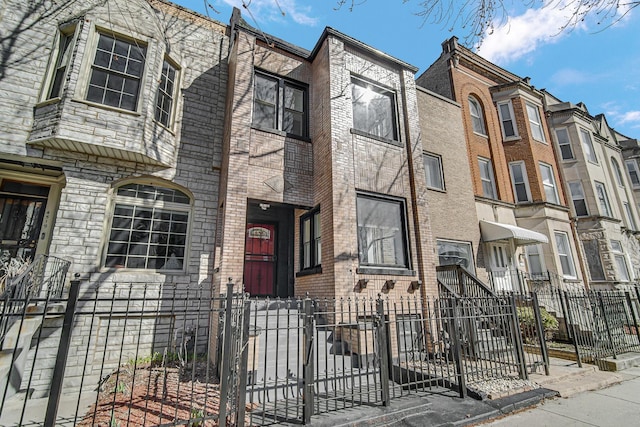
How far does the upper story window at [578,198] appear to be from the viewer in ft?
47.3

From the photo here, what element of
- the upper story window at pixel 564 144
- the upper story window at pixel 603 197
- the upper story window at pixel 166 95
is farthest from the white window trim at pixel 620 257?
the upper story window at pixel 166 95

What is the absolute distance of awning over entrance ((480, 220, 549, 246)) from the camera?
10320 millimetres

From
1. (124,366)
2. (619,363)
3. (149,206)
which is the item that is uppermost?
(149,206)

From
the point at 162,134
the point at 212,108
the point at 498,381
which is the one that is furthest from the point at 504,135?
the point at 162,134

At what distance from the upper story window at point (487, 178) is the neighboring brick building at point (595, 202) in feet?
16.8

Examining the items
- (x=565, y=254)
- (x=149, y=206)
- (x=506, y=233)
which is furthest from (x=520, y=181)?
(x=149, y=206)

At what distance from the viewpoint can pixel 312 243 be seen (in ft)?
27.7

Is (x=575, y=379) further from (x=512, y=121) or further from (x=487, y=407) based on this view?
(x=512, y=121)

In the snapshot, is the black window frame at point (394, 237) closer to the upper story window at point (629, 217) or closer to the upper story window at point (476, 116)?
the upper story window at point (476, 116)

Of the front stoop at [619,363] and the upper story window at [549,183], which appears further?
the upper story window at [549,183]

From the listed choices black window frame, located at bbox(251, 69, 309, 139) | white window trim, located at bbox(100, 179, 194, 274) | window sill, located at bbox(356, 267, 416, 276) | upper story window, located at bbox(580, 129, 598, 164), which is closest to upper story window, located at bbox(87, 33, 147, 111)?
white window trim, located at bbox(100, 179, 194, 274)

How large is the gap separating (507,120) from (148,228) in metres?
16.4

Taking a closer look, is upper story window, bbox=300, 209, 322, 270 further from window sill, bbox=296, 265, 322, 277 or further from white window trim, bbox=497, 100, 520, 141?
white window trim, bbox=497, 100, 520, 141

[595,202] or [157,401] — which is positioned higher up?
[595,202]
